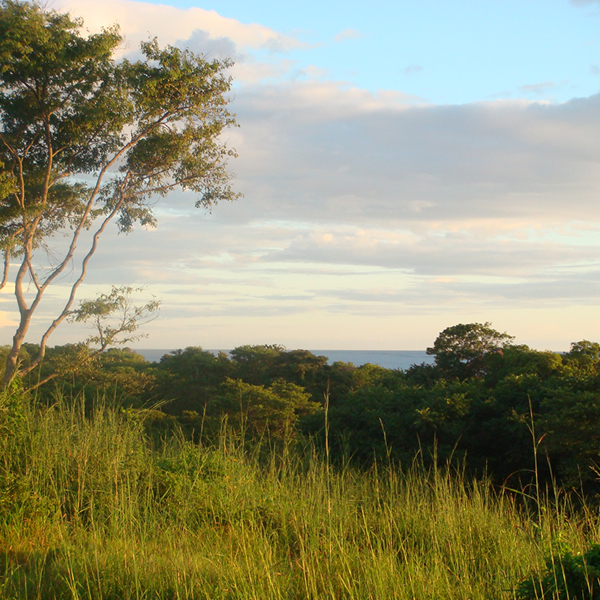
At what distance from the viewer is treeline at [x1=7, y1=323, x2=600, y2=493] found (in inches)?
297

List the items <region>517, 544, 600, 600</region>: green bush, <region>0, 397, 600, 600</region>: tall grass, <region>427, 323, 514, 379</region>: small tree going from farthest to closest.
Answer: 1. <region>427, 323, 514, 379</region>: small tree
2. <region>0, 397, 600, 600</region>: tall grass
3. <region>517, 544, 600, 600</region>: green bush

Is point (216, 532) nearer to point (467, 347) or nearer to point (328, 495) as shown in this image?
point (328, 495)

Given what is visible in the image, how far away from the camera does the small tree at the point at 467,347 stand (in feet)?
39.1

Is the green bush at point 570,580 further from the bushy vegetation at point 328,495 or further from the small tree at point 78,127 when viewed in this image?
the small tree at point 78,127

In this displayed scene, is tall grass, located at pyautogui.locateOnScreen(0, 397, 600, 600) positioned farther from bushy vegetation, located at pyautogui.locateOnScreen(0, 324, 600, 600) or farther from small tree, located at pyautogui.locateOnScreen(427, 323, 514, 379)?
small tree, located at pyautogui.locateOnScreen(427, 323, 514, 379)

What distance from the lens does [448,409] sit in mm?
8953

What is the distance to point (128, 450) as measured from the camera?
644cm

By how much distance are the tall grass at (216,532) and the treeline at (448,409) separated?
0.63m

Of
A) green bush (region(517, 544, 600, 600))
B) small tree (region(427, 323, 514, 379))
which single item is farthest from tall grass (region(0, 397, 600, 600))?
small tree (region(427, 323, 514, 379))

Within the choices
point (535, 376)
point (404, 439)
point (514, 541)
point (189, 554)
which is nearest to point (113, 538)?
point (189, 554)

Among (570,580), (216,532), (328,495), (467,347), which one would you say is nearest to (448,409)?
(467,347)

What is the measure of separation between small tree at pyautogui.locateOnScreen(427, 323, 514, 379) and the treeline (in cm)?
2

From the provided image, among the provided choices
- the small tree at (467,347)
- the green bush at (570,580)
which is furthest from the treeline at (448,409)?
the green bush at (570,580)

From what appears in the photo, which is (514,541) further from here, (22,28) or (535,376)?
(22,28)
